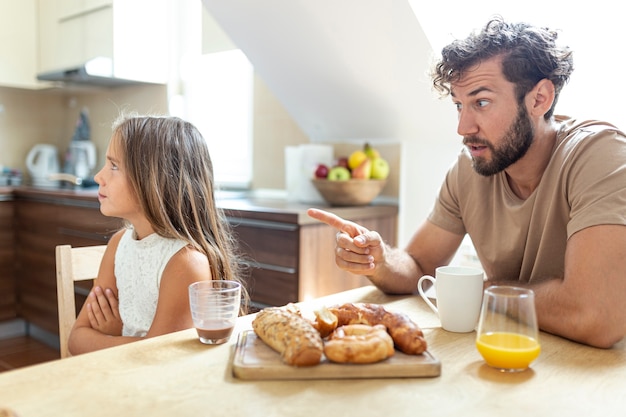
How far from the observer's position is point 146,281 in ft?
4.36

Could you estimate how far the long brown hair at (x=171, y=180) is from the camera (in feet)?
4.41

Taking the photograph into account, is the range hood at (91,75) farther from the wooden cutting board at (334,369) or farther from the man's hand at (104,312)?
the wooden cutting board at (334,369)

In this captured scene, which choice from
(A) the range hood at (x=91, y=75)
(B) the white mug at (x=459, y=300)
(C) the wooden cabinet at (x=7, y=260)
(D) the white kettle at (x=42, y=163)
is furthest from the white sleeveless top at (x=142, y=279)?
(D) the white kettle at (x=42, y=163)

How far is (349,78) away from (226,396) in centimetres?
188

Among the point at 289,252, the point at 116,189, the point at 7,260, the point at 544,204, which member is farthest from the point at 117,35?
the point at 544,204

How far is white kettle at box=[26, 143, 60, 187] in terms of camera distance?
3949mm

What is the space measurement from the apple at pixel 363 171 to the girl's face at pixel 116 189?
1239 millimetres

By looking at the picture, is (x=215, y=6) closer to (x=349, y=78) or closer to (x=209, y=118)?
(x=349, y=78)

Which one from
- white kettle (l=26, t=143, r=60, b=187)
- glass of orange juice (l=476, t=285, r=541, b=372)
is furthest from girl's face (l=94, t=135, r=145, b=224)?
white kettle (l=26, t=143, r=60, b=187)

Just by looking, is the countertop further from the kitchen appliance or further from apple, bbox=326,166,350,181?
the kitchen appliance

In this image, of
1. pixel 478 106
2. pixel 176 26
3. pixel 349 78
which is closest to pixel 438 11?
pixel 349 78

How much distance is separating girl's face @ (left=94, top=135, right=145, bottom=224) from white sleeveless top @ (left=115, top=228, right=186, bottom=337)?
9cm

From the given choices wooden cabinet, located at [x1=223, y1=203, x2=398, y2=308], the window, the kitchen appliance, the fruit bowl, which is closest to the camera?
wooden cabinet, located at [x1=223, y1=203, x2=398, y2=308]

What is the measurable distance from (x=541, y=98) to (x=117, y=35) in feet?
8.76
